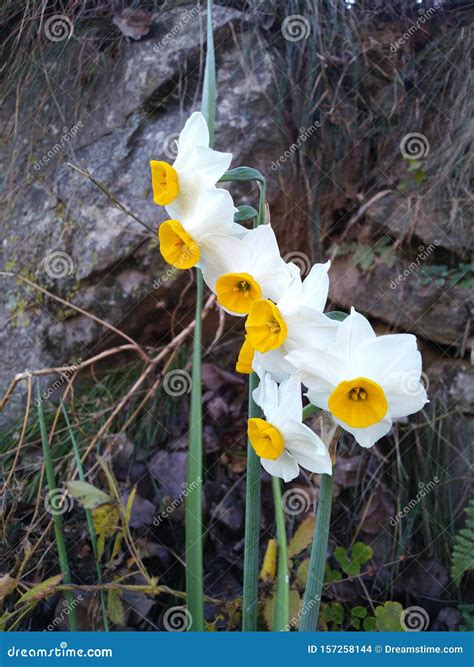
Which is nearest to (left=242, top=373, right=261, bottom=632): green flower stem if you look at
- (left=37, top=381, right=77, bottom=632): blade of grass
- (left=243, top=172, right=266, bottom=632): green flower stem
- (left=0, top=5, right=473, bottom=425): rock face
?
(left=243, top=172, right=266, bottom=632): green flower stem

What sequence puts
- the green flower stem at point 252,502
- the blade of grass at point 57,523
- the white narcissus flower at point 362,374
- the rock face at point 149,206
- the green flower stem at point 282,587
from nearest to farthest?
the white narcissus flower at point 362,374 < the green flower stem at point 252,502 < the green flower stem at point 282,587 < the blade of grass at point 57,523 < the rock face at point 149,206

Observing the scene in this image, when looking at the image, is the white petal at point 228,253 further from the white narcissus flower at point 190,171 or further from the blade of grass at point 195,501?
the blade of grass at point 195,501

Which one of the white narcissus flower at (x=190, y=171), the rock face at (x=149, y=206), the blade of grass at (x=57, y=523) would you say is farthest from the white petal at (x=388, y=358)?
the rock face at (x=149, y=206)

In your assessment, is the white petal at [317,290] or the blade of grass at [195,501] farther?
the blade of grass at [195,501]

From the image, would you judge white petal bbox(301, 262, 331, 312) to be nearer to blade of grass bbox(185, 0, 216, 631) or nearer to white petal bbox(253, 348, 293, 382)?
white petal bbox(253, 348, 293, 382)

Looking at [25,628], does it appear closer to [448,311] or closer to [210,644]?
[210,644]

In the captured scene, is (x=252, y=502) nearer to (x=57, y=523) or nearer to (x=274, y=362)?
(x=274, y=362)
